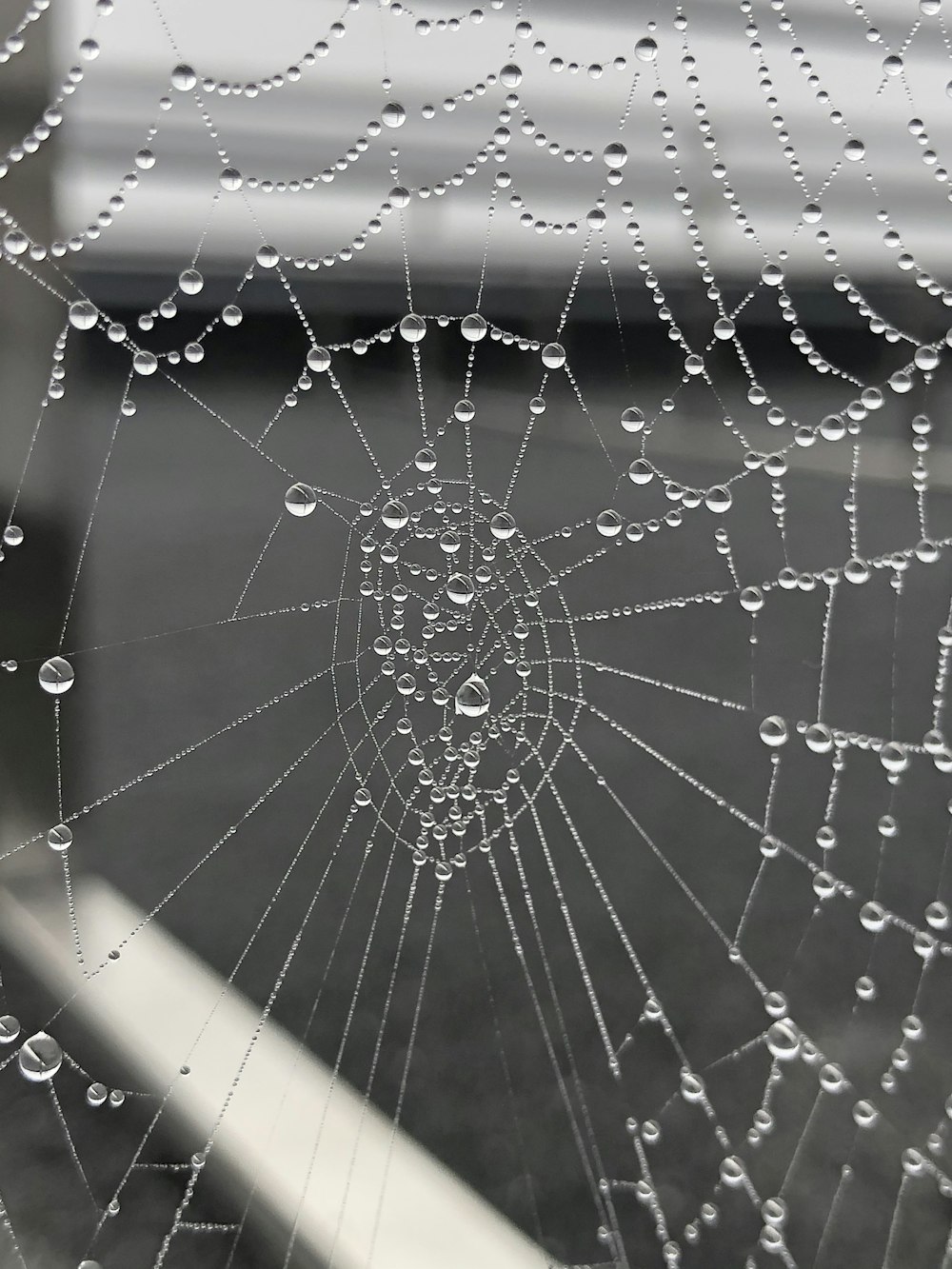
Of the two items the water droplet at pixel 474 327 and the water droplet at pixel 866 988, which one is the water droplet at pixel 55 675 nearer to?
the water droplet at pixel 474 327

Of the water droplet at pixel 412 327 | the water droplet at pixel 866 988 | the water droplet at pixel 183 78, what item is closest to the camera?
the water droplet at pixel 183 78

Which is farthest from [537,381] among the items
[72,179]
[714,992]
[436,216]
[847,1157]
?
[847,1157]

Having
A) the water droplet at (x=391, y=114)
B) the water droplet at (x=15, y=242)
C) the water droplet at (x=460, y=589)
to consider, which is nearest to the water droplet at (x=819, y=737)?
the water droplet at (x=460, y=589)

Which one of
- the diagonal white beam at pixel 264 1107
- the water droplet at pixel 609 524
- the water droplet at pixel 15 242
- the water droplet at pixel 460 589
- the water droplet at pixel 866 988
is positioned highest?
the water droplet at pixel 15 242

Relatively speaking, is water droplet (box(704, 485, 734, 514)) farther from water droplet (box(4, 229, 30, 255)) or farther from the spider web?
water droplet (box(4, 229, 30, 255))

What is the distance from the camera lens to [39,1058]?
2.08 ft

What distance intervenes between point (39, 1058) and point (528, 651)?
25.5 inches

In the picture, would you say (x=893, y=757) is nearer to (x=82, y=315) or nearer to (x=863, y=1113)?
(x=863, y=1113)

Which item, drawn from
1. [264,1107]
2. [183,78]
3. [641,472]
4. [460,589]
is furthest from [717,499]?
[264,1107]

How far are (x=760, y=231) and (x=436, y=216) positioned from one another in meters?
0.35

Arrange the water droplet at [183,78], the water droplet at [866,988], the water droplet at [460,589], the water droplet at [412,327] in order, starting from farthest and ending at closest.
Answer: the water droplet at [866,988] → the water droplet at [460,589] → the water droplet at [412,327] → the water droplet at [183,78]

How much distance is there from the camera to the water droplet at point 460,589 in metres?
0.77

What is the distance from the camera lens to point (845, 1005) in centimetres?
94

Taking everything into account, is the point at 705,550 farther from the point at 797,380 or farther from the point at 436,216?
the point at 436,216
